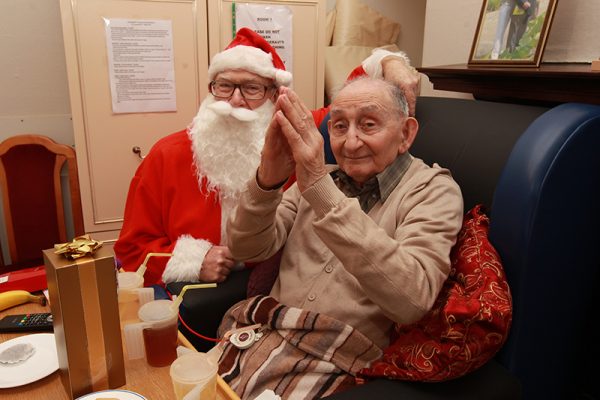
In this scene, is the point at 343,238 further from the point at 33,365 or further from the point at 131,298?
the point at 33,365

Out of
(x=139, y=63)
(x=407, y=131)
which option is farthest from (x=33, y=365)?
(x=139, y=63)

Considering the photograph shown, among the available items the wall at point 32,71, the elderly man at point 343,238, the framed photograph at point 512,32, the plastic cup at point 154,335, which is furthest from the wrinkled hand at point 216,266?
the wall at point 32,71

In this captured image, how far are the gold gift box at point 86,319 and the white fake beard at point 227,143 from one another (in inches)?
38.9

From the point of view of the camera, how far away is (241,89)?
6.37 feet

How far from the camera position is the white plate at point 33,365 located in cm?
102

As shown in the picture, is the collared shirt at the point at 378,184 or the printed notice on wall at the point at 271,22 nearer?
the collared shirt at the point at 378,184

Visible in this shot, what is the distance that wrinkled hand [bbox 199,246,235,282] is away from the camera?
5.29 ft

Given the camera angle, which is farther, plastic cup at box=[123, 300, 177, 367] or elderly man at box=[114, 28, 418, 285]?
elderly man at box=[114, 28, 418, 285]

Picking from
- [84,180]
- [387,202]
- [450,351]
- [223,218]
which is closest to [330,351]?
[450,351]

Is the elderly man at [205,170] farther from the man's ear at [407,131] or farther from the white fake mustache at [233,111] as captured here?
the man's ear at [407,131]

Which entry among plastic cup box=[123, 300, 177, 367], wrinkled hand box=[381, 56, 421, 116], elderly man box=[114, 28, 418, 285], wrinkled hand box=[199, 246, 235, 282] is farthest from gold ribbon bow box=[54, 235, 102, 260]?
wrinkled hand box=[381, 56, 421, 116]

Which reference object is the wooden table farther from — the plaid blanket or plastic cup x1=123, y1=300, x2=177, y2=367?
the plaid blanket

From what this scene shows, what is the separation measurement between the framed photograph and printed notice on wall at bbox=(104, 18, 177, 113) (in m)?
1.78

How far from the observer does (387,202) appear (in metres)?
1.37
